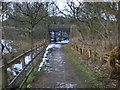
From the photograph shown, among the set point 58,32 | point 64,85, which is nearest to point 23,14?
point 64,85

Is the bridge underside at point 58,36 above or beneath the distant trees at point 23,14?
beneath

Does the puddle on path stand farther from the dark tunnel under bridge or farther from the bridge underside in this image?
the bridge underside

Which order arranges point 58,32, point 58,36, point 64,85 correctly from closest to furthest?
1. point 64,85
2. point 58,32
3. point 58,36

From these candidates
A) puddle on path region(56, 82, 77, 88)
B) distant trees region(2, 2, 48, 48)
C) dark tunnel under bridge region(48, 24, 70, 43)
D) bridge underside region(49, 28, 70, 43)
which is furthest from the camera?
bridge underside region(49, 28, 70, 43)

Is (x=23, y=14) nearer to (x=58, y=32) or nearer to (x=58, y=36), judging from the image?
(x=58, y=32)

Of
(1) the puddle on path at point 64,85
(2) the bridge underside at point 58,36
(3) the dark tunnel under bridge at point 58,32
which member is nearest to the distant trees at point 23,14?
(1) the puddle on path at point 64,85

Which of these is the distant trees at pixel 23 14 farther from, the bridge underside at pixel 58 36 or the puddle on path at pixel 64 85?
the bridge underside at pixel 58 36

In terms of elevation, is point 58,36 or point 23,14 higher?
point 23,14

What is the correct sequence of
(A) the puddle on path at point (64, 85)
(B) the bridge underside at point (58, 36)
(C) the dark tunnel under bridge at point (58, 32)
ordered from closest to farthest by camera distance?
(A) the puddle on path at point (64, 85)
(C) the dark tunnel under bridge at point (58, 32)
(B) the bridge underside at point (58, 36)

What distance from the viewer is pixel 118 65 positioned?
14.3ft

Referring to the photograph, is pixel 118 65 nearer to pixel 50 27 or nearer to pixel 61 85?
pixel 61 85

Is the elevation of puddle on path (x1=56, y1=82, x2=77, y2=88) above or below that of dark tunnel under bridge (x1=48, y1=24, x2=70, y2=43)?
below

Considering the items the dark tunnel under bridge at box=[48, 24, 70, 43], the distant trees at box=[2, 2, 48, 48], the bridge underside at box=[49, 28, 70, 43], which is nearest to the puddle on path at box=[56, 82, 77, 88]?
the distant trees at box=[2, 2, 48, 48]

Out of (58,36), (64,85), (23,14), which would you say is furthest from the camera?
(58,36)
